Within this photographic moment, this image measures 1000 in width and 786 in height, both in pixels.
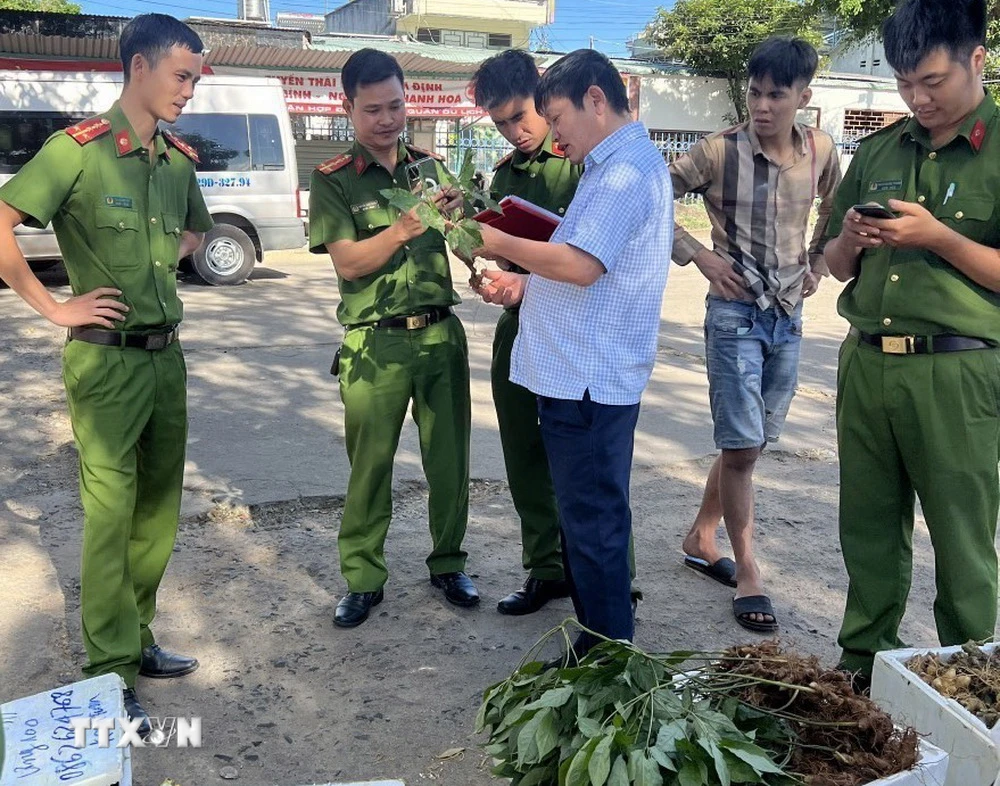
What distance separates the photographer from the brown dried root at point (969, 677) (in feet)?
7.62

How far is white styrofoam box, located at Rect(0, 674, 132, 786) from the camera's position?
200cm

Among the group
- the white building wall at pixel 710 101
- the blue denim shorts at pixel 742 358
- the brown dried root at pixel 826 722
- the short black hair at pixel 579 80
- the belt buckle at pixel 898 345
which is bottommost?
the brown dried root at pixel 826 722

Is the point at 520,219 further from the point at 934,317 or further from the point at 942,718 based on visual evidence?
the point at 942,718

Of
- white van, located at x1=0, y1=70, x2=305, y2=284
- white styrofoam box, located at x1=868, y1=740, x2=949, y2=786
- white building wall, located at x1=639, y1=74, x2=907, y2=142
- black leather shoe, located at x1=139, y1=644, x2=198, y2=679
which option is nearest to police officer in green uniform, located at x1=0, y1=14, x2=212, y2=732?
black leather shoe, located at x1=139, y1=644, x2=198, y2=679

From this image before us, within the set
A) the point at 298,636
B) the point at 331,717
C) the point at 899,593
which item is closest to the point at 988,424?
the point at 899,593

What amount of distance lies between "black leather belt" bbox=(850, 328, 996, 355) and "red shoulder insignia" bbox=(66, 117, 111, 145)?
7.72ft

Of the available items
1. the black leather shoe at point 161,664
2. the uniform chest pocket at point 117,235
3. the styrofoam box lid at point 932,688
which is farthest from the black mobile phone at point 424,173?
the styrofoam box lid at point 932,688

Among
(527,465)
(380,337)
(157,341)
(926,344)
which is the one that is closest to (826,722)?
(926,344)

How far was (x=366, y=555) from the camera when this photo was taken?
3580 millimetres

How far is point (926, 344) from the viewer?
2674mm

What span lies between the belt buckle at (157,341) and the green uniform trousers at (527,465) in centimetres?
121

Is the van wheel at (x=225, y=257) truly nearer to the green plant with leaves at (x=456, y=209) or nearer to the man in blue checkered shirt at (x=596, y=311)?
the green plant with leaves at (x=456, y=209)

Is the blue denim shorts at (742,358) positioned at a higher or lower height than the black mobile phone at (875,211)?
lower

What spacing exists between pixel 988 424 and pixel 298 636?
2.33m
